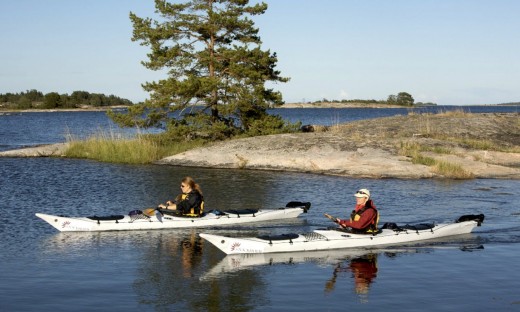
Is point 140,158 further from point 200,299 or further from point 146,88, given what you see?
point 200,299

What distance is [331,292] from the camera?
11930 mm

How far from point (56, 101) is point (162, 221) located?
138 metres

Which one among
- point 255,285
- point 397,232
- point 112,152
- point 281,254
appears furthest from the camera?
point 112,152

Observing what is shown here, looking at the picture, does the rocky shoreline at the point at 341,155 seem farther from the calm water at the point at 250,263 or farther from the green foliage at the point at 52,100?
the green foliage at the point at 52,100

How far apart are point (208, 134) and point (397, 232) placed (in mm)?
19319

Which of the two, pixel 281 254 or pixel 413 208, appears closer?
pixel 281 254

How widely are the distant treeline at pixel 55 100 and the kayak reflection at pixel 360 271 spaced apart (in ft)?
440

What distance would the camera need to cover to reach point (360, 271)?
535 inches

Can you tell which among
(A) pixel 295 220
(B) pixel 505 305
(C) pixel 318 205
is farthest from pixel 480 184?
(B) pixel 505 305

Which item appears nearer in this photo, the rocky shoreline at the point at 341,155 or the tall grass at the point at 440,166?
the tall grass at the point at 440,166

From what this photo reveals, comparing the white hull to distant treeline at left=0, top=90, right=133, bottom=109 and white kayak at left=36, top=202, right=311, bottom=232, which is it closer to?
white kayak at left=36, top=202, right=311, bottom=232

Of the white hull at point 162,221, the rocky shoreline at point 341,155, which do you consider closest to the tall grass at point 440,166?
the rocky shoreline at point 341,155

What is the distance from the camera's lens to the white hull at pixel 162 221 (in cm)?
1702

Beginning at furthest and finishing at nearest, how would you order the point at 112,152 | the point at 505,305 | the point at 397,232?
the point at 112,152 → the point at 397,232 → the point at 505,305
